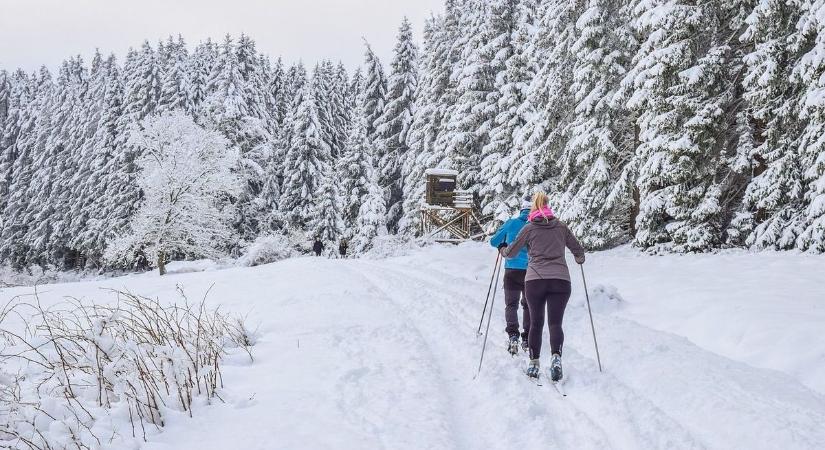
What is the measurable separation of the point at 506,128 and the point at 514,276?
16.3 metres

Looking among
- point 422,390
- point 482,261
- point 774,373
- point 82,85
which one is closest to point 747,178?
point 482,261

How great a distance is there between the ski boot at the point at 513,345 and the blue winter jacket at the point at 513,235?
0.96 metres

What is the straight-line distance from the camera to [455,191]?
26016 millimetres

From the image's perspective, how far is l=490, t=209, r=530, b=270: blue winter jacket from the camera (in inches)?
256

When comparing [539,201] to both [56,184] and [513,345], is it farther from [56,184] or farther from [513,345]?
[56,184]

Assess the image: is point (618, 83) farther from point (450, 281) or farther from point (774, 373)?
point (774, 373)

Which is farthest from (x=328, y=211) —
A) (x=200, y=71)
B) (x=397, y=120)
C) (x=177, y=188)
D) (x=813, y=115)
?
(x=813, y=115)

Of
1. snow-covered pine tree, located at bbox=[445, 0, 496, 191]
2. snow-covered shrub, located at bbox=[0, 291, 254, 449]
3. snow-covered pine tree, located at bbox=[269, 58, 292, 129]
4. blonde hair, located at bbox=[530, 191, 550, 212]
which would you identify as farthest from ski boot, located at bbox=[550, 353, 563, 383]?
snow-covered pine tree, located at bbox=[269, 58, 292, 129]

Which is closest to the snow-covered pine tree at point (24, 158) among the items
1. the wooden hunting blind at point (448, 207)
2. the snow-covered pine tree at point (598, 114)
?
the wooden hunting blind at point (448, 207)

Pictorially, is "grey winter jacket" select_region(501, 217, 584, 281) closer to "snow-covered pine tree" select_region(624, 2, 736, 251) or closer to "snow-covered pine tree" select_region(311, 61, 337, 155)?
"snow-covered pine tree" select_region(624, 2, 736, 251)

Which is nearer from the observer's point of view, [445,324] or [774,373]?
[774,373]

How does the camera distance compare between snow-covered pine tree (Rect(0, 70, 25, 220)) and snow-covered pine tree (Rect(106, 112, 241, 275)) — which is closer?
snow-covered pine tree (Rect(106, 112, 241, 275))

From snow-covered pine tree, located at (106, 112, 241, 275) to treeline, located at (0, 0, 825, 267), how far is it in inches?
113

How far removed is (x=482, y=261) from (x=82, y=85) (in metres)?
52.3
